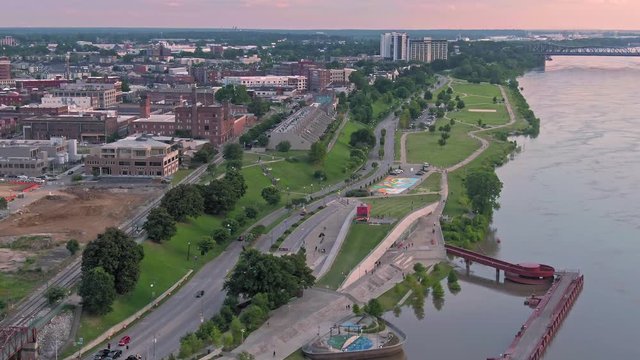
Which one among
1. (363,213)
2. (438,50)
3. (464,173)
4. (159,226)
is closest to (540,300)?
(363,213)

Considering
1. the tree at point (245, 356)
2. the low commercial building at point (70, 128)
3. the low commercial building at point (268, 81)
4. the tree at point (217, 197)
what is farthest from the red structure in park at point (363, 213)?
the low commercial building at point (268, 81)

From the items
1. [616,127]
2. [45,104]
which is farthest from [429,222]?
[45,104]

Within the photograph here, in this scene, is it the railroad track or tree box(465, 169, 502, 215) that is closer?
the railroad track

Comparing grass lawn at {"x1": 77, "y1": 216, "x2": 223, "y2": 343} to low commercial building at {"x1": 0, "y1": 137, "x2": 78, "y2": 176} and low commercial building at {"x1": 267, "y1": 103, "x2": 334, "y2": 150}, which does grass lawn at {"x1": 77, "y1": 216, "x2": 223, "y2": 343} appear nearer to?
low commercial building at {"x1": 0, "y1": 137, "x2": 78, "y2": 176}

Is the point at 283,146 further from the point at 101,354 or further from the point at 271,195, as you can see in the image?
the point at 101,354

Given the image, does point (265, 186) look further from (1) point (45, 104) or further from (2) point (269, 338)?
(1) point (45, 104)

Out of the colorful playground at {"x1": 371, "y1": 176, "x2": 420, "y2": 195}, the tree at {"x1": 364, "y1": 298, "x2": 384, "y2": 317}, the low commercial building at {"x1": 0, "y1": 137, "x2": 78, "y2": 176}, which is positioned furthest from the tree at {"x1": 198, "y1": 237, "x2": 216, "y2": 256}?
the low commercial building at {"x1": 0, "y1": 137, "x2": 78, "y2": 176}
